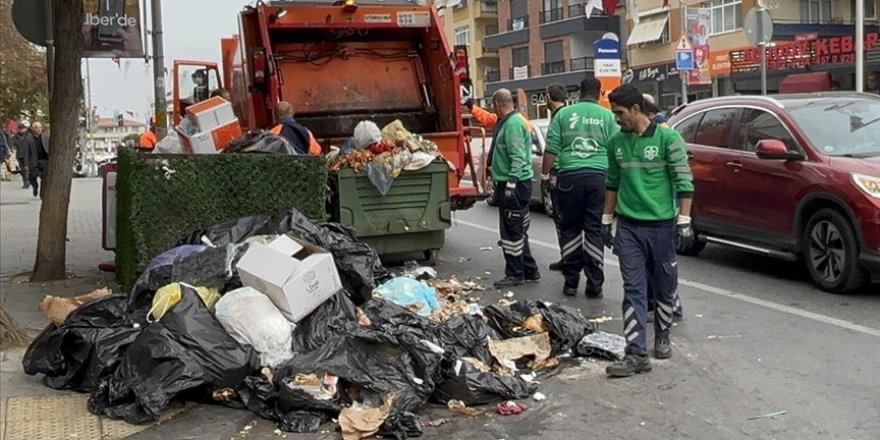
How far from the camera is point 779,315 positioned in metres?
7.22

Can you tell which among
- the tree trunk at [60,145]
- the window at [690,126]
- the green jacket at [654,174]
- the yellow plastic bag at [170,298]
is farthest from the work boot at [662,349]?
the tree trunk at [60,145]

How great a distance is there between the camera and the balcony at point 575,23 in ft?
166

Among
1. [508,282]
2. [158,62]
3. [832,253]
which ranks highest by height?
[158,62]

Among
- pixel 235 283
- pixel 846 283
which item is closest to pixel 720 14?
pixel 846 283

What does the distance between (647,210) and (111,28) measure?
21.7 feet

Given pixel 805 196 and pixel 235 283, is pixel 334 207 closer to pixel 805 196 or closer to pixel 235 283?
pixel 235 283

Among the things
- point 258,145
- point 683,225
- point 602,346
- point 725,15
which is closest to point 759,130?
point 683,225

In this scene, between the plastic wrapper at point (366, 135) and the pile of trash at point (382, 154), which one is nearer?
the pile of trash at point (382, 154)

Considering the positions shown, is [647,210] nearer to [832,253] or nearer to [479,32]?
[832,253]

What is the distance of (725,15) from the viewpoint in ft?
132

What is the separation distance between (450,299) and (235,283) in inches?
82.5

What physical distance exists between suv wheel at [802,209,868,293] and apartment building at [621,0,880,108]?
56.8 ft

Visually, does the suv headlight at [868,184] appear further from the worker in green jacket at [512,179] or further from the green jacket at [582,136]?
the worker in green jacket at [512,179]

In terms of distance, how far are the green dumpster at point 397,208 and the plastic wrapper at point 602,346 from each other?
350 centimetres
